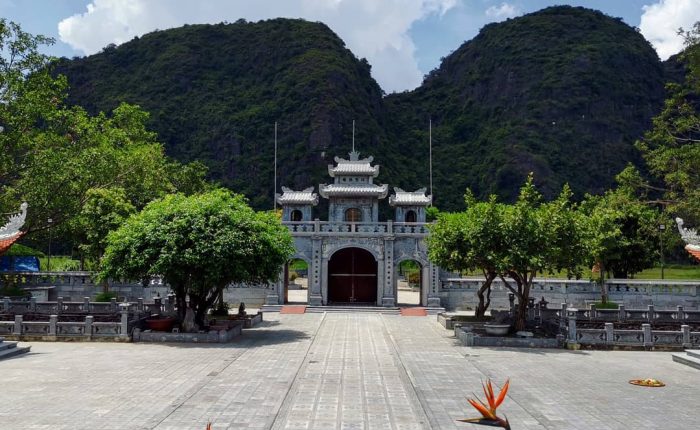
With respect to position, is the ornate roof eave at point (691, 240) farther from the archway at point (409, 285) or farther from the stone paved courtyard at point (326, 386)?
the archway at point (409, 285)

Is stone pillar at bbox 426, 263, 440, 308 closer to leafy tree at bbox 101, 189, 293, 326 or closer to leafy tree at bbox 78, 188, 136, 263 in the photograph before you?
leafy tree at bbox 101, 189, 293, 326

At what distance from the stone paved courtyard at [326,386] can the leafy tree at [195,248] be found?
7.93ft

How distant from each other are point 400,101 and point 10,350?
100 m

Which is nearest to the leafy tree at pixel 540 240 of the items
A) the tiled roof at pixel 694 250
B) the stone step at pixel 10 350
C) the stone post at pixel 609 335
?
the stone post at pixel 609 335

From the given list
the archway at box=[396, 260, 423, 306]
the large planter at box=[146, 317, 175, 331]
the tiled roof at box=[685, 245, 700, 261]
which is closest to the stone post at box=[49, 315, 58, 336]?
the large planter at box=[146, 317, 175, 331]

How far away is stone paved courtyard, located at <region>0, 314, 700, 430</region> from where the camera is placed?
10062 mm

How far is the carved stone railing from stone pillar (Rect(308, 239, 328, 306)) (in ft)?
1.58

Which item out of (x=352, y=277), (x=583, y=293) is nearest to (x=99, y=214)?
(x=352, y=277)

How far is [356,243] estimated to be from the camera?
1294 inches

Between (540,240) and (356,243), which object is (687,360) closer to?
(540,240)

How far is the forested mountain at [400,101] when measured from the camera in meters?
85.2

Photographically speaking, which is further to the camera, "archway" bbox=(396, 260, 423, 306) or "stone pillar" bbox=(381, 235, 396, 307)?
"archway" bbox=(396, 260, 423, 306)

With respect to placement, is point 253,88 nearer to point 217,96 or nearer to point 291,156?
point 217,96

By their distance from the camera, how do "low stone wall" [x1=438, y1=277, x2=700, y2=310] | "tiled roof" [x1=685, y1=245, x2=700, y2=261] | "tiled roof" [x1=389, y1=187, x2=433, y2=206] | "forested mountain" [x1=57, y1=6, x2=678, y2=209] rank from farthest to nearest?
"forested mountain" [x1=57, y1=6, x2=678, y2=209]
"tiled roof" [x1=389, y1=187, x2=433, y2=206]
"low stone wall" [x1=438, y1=277, x2=700, y2=310]
"tiled roof" [x1=685, y1=245, x2=700, y2=261]
